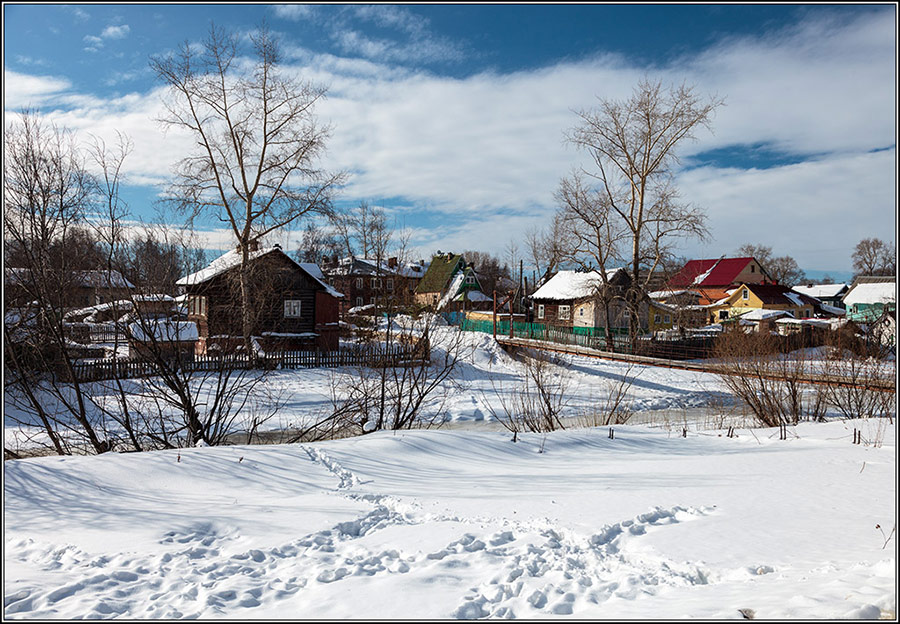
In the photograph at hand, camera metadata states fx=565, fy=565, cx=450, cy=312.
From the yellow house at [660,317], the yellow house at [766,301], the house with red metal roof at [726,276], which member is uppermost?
the house with red metal roof at [726,276]

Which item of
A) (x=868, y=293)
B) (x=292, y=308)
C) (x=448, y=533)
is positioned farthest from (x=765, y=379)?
(x=868, y=293)

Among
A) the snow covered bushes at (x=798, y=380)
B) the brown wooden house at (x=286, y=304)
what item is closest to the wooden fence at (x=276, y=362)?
the brown wooden house at (x=286, y=304)

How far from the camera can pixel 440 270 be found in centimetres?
6309

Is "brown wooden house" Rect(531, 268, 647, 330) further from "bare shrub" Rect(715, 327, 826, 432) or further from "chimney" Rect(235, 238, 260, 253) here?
Answer: "bare shrub" Rect(715, 327, 826, 432)

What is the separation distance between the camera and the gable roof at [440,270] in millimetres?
56719

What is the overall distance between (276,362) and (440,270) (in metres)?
40.3

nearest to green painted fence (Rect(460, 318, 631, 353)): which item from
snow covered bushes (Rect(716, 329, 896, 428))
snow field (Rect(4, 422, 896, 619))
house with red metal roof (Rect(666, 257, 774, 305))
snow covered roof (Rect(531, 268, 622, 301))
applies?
snow covered roof (Rect(531, 268, 622, 301))

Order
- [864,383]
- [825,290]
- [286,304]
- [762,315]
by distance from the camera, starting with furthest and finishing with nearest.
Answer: [825,290]
[762,315]
[286,304]
[864,383]

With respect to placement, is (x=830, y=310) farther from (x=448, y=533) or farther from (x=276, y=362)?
(x=448, y=533)

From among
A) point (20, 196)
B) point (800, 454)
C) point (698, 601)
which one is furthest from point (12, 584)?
point (800, 454)

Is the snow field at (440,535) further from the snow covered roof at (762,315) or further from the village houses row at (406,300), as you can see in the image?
the snow covered roof at (762,315)

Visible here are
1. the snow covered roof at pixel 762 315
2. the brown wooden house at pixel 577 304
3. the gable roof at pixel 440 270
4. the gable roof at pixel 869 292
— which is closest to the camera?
the brown wooden house at pixel 577 304

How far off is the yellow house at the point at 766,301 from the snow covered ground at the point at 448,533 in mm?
48092

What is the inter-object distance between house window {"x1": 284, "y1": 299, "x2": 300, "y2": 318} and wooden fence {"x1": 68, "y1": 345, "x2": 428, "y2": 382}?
137 inches
